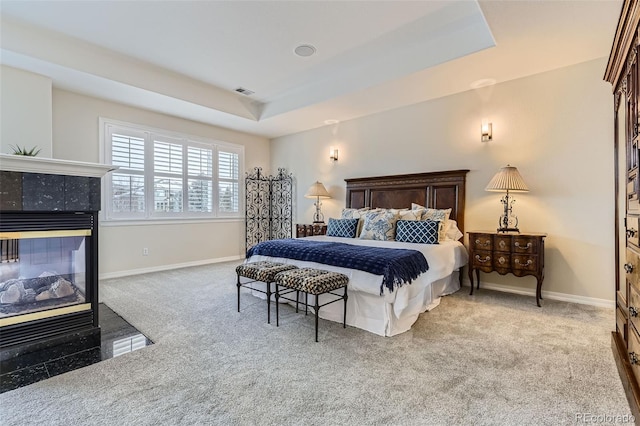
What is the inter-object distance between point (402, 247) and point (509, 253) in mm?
1206

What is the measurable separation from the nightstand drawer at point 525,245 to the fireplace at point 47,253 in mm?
4061

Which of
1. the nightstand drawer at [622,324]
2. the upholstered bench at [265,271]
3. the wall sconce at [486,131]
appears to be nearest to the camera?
the nightstand drawer at [622,324]

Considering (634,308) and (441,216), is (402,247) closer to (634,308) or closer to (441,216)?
(441,216)

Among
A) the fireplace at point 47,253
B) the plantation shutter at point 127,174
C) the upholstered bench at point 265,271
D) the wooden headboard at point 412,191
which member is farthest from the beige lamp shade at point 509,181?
the plantation shutter at point 127,174

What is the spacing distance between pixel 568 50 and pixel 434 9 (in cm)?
150

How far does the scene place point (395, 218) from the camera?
4.24 m

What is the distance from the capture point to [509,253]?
355cm

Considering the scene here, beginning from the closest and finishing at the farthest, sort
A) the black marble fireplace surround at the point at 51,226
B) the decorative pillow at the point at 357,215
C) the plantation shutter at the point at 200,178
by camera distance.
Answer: the black marble fireplace surround at the point at 51,226
the decorative pillow at the point at 357,215
the plantation shutter at the point at 200,178

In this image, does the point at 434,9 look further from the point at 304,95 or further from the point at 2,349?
the point at 2,349

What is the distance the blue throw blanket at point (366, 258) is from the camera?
2689mm

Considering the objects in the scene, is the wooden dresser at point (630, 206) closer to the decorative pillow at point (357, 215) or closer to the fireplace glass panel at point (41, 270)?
the decorative pillow at point (357, 215)

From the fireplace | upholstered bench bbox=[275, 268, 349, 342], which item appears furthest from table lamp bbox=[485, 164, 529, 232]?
the fireplace

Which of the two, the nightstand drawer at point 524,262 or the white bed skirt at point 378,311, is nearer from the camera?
the white bed skirt at point 378,311

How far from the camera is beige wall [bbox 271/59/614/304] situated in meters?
3.43
